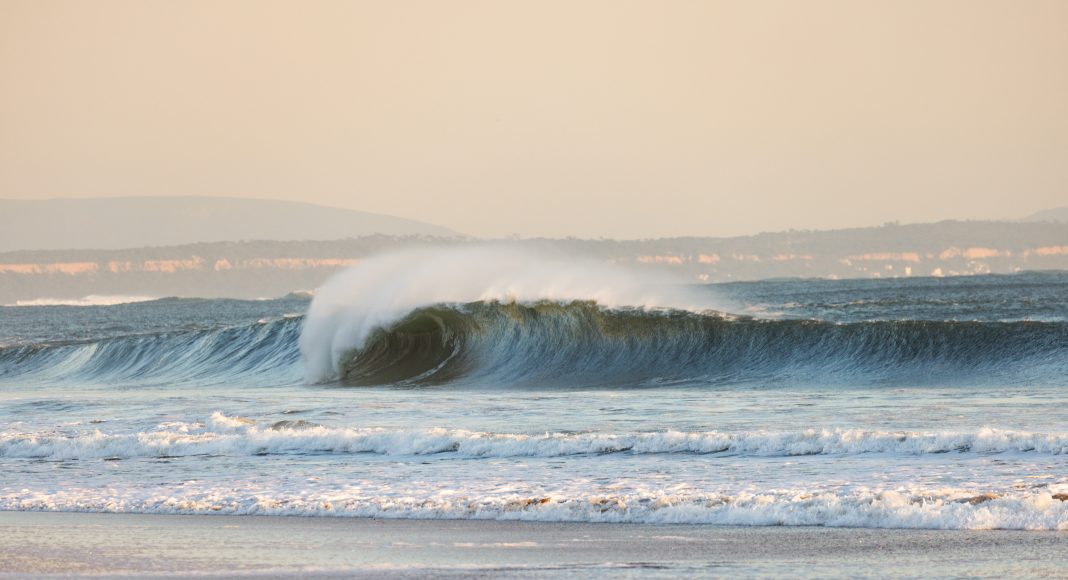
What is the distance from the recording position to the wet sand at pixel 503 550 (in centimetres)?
691

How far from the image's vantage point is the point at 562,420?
562 inches

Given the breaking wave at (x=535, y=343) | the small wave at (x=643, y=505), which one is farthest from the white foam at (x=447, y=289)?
the small wave at (x=643, y=505)

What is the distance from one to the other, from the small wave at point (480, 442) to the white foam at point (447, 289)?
1180cm

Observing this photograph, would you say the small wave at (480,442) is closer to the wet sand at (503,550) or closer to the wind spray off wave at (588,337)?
the wet sand at (503,550)

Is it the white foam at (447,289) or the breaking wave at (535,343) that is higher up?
the white foam at (447,289)

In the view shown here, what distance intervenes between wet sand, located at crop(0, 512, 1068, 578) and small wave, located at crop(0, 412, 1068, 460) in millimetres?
2961

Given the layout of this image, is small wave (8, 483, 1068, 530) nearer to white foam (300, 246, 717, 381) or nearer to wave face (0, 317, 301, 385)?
wave face (0, 317, 301, 385)

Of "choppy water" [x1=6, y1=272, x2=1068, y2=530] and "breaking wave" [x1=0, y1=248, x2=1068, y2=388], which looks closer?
"choppy water" [x1=6, y1=272, x2=1068, y2=530]

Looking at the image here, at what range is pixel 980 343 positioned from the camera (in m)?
21.5

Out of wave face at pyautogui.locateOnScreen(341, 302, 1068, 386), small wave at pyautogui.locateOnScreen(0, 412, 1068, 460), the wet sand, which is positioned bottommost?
the wet sand

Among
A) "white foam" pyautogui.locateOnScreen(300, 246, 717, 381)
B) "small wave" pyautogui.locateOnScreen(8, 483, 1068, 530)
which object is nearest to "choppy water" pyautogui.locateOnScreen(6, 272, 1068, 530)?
"small wave" pyautogui.locateOnScreen(8, 483, 1068, 530)

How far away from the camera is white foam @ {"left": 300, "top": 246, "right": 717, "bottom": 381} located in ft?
85.5

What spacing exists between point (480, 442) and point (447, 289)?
15688mm

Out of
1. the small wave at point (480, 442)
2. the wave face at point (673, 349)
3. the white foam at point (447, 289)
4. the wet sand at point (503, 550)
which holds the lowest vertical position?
the wet sand at point (503, 550)
